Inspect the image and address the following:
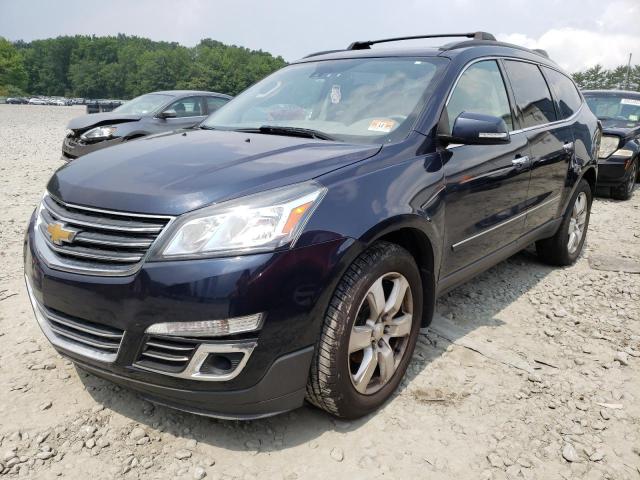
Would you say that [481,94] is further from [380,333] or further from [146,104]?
[146,104]

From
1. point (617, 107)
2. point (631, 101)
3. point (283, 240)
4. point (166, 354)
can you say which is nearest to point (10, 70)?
point (617, 107)

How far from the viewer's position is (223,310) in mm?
1856

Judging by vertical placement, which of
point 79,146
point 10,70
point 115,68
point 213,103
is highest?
point 115,68

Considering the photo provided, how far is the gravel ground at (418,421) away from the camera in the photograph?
2.13 meters

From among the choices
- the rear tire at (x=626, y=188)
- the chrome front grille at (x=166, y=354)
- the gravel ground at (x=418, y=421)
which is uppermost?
the chrome front grille at (x=166, y=354)

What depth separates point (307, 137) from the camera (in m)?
2.74

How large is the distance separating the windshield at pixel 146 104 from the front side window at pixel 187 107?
174mm

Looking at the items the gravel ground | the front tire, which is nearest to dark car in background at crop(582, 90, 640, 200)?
the gravel ground

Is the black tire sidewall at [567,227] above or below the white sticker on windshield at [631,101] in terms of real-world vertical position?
below

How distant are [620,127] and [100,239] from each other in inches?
334

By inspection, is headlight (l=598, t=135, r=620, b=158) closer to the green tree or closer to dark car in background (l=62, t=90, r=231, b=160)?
dark car in background (l=62, t=90, r=231, b=160)

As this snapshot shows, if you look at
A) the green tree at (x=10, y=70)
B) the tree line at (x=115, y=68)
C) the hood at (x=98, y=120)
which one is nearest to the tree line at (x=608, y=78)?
the tree line at (x=115, y=68)

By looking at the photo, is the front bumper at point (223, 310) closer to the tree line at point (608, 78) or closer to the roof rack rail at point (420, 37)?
the roof rack rail at point (420, 37)

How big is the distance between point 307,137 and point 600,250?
3854mm
